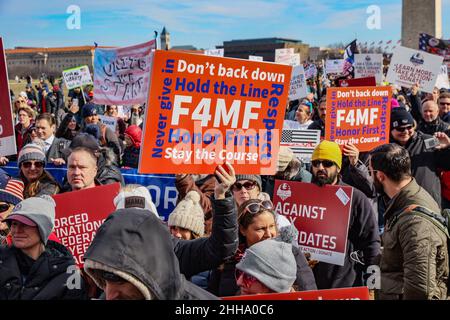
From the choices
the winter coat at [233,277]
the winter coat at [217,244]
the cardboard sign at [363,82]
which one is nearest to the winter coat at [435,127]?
the cardboard sign at [363,82]

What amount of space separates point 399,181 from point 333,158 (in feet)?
3.36

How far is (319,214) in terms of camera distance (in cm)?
424

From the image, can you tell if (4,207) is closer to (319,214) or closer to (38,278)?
(38,278)

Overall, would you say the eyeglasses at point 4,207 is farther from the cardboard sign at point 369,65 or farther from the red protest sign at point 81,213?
the cardboard sign at point 369,65

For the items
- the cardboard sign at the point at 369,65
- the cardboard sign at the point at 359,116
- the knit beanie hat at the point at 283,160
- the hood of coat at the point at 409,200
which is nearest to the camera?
the hood of coat at the point at 409,200

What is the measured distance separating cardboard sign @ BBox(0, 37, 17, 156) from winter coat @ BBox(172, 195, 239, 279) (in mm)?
1374

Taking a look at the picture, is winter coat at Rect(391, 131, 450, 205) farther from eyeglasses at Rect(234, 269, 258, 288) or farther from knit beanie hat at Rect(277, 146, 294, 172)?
eyeglasses at Rect(234, 269, 258, 288)

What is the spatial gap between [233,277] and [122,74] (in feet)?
19.3

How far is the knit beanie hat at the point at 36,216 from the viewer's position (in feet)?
9.85

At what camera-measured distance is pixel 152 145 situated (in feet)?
10.6

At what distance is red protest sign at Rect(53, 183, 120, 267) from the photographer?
3947 millimetres

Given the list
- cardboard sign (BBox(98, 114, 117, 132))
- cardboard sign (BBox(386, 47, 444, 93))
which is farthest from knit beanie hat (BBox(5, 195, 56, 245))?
cardboard sign (BBox(386, 47, 444, 93))
